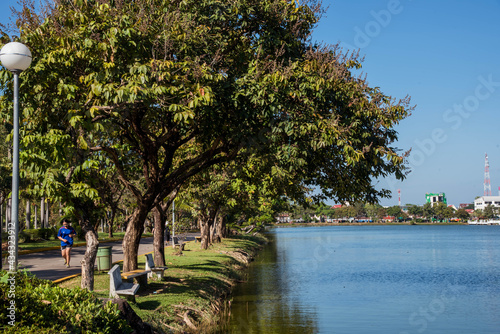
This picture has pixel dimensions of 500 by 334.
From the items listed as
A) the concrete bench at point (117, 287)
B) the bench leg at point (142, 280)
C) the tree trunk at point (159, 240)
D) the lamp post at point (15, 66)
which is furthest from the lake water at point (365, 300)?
the lamp post at point (15, 66)

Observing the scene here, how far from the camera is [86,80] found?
11.4 m

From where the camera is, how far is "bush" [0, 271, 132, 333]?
626cm

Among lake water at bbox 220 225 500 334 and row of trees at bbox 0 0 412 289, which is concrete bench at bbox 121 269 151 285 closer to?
row of trees at bbox 0 0 412 289

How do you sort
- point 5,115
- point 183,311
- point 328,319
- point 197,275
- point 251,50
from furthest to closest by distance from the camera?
1. point 197,275
2. point 328,319
3. point 251,50
4. point 183,311
5. point 5,115

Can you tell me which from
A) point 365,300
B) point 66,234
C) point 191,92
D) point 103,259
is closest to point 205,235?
Answer: point 365,300

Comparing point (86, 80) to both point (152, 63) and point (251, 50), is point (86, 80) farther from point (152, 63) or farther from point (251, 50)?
point (251, 50)

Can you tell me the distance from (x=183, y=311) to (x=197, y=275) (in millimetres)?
6566

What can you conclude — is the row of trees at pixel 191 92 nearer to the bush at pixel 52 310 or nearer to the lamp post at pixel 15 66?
the lamp post at pixel 15 66

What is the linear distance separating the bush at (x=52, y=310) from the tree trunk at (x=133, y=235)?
7071 millimetres

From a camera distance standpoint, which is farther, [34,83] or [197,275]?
[197,275]

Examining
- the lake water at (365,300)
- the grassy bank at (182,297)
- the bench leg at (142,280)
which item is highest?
the bench leg at (142,280)

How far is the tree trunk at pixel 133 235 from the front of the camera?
15.5 meters

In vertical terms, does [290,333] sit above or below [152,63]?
below

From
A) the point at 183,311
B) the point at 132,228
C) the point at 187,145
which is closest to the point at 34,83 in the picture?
the point at 132,228
